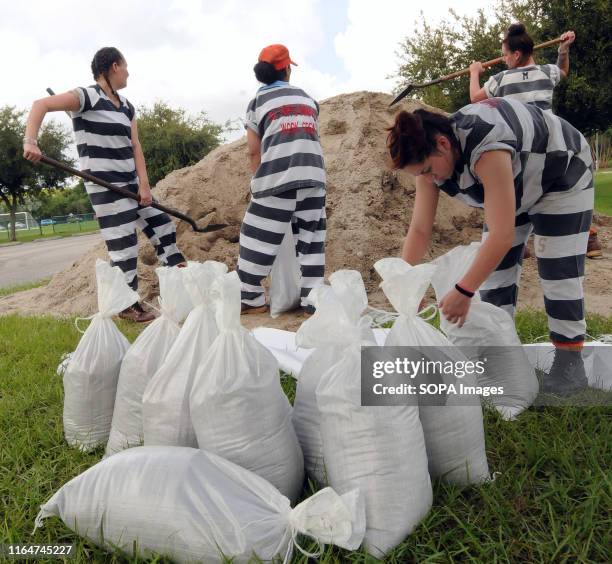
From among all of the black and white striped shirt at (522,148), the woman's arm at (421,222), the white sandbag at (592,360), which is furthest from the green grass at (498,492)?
the black and white striped shirt at (522,148)

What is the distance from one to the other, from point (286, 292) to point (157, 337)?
212 cm

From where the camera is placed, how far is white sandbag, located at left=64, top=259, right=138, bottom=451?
69.5 inches

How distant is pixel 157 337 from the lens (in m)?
1.67

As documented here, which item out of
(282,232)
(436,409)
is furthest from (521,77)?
(436,409)

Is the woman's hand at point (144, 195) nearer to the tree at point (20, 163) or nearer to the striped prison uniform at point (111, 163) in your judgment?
the striped prison uniform at point (111, 163)

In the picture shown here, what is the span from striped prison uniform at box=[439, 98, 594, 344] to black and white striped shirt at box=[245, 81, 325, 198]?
1483 mm

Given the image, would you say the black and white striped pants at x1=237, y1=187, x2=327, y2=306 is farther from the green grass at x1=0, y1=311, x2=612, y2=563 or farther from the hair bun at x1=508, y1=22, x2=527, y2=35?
the hair bun at x1=508, y1=22, x2=527, y2=35

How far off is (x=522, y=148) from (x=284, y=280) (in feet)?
7.08

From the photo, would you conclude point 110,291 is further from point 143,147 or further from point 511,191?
point 143,147

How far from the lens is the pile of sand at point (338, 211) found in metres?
4.70

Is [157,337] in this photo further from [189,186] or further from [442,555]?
[189,186]

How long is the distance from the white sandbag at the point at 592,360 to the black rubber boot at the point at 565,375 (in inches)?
2.2

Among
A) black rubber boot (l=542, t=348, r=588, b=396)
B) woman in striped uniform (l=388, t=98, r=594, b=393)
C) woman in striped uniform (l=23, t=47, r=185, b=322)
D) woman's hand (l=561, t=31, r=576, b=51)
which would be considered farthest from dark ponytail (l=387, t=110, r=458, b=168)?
woman's hand (l=561, t=31, r=576, b=51)

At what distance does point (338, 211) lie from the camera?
4973 millimetres
